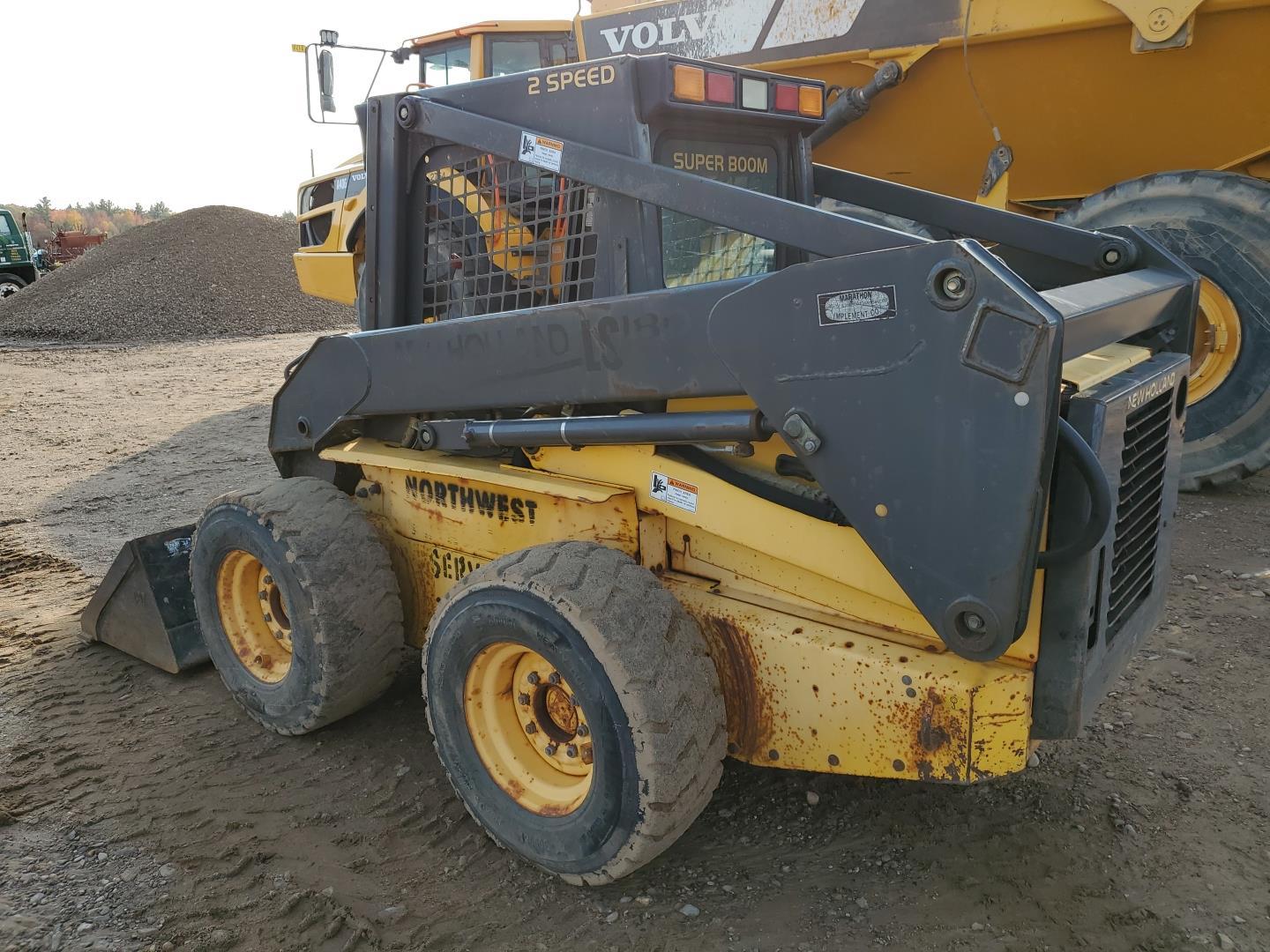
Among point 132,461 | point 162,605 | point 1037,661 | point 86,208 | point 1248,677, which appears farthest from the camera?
point 86,208

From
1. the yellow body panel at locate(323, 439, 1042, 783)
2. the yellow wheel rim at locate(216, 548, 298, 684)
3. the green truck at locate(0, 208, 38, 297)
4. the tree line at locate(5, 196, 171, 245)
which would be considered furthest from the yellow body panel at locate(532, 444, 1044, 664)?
the tree line at locate(5, 196, 171, 245)

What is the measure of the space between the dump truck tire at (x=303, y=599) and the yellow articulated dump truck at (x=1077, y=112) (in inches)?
120

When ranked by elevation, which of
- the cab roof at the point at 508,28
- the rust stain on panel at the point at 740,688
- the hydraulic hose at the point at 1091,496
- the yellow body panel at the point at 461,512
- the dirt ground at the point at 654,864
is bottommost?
the dirt ground at the point at 654,864

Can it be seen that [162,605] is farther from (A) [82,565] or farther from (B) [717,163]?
(B) [717,163]

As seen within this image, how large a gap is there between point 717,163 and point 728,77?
263 mm

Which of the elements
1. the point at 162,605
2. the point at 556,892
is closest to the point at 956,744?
the point at 556,892

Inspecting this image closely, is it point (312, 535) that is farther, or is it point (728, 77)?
point (312, 535)

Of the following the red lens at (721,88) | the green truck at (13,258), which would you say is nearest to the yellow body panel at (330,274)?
the red lens at (721,88)

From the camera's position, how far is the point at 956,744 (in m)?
2.24

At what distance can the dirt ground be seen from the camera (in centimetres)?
247

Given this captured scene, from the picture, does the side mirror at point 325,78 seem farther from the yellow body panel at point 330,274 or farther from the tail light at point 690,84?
the tail light at point 690,84

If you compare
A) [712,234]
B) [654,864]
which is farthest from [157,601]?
[712,234]

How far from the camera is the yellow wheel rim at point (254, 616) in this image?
355 cm

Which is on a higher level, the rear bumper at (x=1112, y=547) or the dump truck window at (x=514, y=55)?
the dump truck window at (x=514, y=55)
